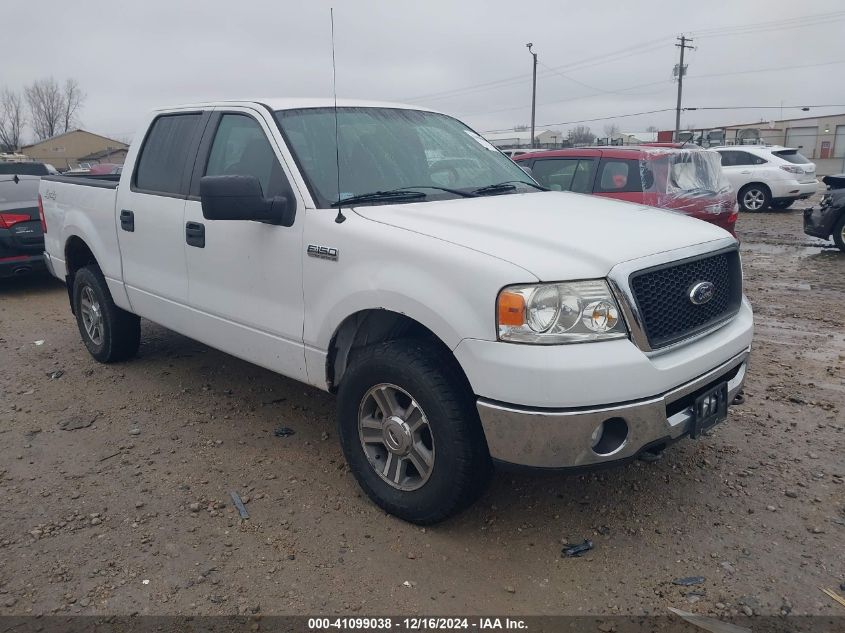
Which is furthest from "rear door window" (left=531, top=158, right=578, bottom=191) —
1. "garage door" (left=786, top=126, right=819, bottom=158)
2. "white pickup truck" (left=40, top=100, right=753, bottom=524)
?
"garage door" (left=786, top=126, right=819, bottom=158)

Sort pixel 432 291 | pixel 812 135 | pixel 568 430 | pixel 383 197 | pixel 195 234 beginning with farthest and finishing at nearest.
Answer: pixel 812 135, pixel 195 234, pixel 383 197, pixel 432 291, pixel 568 430

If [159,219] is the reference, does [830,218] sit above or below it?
below

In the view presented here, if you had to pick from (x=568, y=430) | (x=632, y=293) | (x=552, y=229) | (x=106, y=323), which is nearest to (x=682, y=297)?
(x=632, y=293)

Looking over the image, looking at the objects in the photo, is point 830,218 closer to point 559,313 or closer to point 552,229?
point 552,229

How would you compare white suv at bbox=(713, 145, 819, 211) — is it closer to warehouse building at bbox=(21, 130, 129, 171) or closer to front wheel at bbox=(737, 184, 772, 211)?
front wheel at bbox=(737, 184, 772, 211)

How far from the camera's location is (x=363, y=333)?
11.2 ft

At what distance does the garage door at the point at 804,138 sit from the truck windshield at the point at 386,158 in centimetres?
5729

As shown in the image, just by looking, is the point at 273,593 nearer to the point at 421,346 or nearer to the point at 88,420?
the point at 421,346

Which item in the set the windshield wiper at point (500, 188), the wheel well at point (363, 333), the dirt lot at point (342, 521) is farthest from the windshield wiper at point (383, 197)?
the dirt lot at point (342, 521)

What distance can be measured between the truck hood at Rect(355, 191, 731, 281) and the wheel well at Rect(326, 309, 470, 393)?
17.5 inches

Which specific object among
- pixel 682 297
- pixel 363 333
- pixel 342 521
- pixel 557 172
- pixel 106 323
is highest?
pixel 557 172

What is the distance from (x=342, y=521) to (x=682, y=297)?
6.13 feet

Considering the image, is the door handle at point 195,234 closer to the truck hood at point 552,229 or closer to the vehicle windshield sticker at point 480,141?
the truck hood at point 552,229

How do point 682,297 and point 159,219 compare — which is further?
point 159,219
